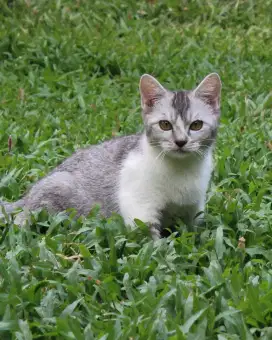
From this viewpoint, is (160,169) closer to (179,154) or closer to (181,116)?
(179,154)

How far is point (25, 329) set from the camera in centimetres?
444

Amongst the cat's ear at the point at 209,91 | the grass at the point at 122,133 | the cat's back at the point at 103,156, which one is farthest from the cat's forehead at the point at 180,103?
the grass at the point at 122,133

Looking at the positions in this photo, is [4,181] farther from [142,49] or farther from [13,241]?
[142,49]

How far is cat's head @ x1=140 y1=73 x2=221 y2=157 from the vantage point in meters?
5.79

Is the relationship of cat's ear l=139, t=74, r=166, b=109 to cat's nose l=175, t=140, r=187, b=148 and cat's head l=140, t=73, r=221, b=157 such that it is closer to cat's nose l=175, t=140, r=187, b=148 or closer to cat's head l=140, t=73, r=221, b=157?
cat's head l=140, t=73, r=221, b=157

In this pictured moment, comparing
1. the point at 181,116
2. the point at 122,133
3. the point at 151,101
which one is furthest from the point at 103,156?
the point at 122,133

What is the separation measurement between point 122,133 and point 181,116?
103 inches

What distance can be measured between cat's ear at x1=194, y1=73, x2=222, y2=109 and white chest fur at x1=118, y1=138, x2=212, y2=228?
1.26ft

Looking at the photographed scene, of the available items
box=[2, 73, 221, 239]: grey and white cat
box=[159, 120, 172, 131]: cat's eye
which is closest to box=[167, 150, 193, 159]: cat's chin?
box=[2, 73, 221, 239]: grey and white cat

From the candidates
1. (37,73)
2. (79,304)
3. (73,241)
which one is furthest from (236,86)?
(79,304)

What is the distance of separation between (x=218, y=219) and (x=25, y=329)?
2.11m

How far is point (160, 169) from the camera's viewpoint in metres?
5.93

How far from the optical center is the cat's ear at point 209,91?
604cm

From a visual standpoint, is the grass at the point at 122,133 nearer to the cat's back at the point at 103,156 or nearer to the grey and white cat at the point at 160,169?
the grey and white cat at the point at 160,169
